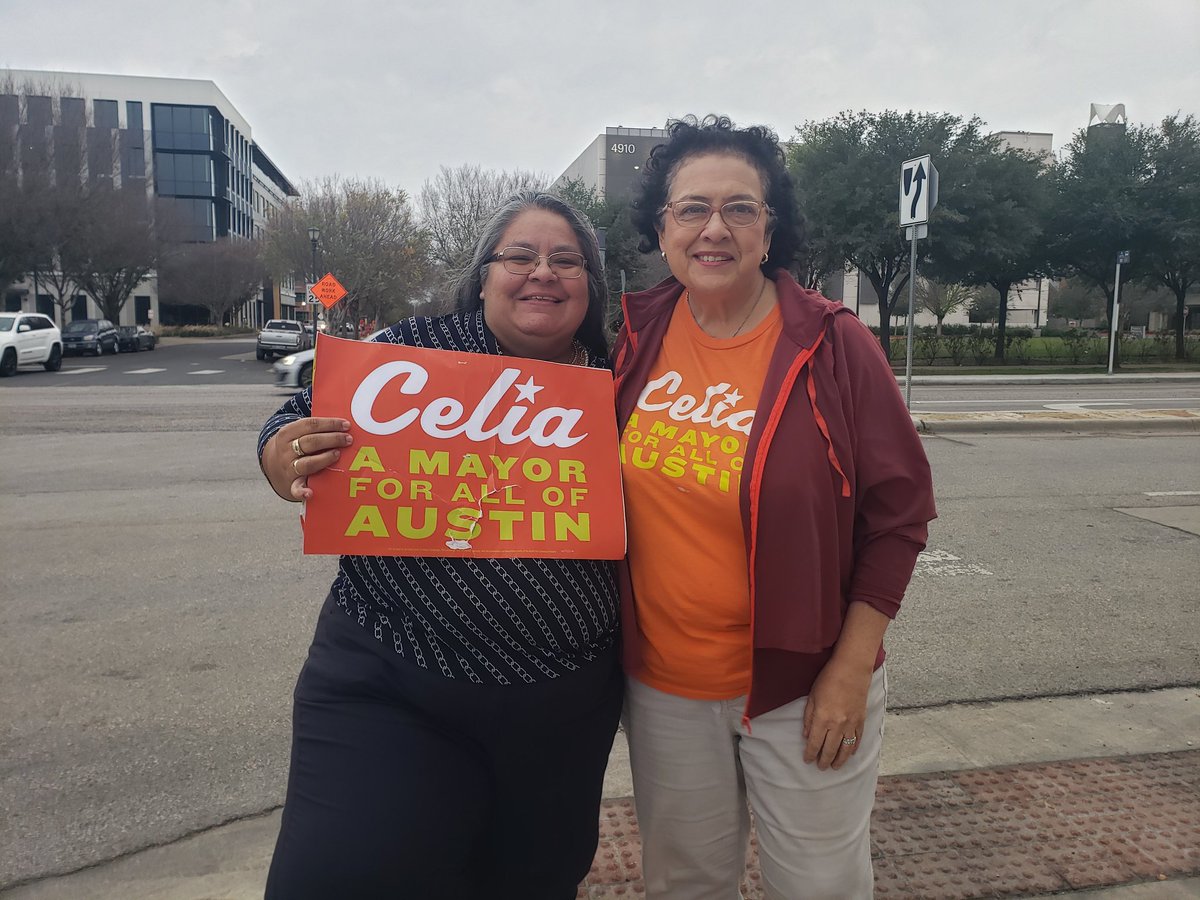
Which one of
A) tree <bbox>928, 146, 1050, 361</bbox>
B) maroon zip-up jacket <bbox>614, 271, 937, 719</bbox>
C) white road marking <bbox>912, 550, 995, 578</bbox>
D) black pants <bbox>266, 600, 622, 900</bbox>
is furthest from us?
tree <bbox>928, 146, 1050, 361</bbox>

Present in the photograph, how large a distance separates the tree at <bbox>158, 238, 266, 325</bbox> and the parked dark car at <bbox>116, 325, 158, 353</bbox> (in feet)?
52.7

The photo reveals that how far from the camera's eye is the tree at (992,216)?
26.7m

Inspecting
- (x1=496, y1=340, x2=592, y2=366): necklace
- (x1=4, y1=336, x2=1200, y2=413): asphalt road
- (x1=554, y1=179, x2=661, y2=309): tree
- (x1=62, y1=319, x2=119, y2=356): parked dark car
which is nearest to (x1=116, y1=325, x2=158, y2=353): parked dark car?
(x1=62, y1=319, x2=119, y2=356): parked dark car

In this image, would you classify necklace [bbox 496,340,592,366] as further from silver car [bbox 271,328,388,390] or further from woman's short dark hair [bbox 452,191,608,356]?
silver car [bbox 271,328,388,390]

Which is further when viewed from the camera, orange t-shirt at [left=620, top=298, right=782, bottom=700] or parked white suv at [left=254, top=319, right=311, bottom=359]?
parked white suv at [left=254, top=319, right=311, bottom=359]

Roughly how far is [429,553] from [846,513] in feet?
2.77

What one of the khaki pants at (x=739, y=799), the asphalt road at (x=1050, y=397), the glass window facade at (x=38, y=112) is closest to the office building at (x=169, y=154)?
the glass window facade at (x=38, y=112)

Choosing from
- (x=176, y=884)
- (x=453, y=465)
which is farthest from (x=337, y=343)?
(x=176, y=884)

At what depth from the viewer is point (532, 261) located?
204cm

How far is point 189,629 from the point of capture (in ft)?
15.4

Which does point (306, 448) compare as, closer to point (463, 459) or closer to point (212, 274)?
point (463, 459)

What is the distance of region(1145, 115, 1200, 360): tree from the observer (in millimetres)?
28391

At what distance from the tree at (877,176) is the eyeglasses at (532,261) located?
26.7m

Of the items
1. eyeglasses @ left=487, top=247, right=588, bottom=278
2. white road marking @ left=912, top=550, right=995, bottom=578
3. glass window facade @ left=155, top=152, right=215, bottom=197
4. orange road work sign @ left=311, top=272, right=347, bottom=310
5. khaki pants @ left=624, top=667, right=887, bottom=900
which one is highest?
glass window facade @ left=155, top=152, right=215, bottom=197
